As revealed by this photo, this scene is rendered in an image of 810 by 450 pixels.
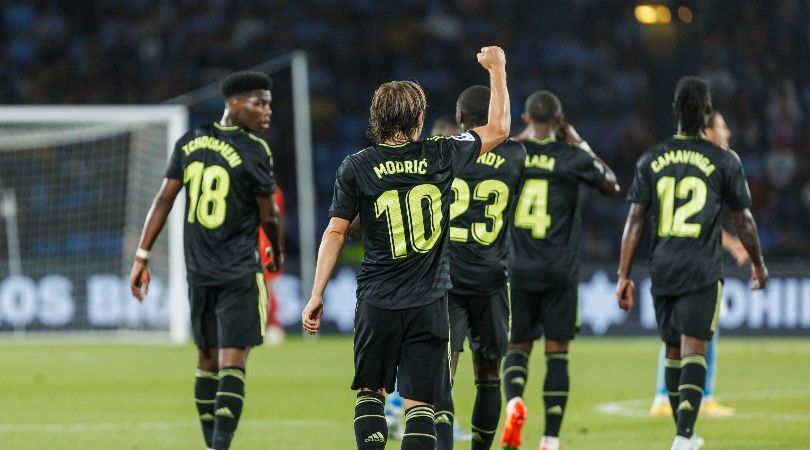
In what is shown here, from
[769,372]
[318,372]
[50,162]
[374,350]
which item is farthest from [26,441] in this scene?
[50,162]

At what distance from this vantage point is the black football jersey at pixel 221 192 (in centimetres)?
796

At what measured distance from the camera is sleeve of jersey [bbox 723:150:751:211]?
26.7 feet

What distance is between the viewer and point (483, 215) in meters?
7.90

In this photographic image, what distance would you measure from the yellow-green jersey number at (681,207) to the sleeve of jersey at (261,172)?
225 cm

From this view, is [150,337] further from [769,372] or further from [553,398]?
[553,398]

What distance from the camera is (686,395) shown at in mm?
8039

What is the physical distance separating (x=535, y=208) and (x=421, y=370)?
312 cm

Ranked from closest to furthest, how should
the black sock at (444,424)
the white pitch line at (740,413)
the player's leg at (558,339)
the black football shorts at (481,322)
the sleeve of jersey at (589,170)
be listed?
1. the black sock at (444,424)
2. the black football shorts at (481,322)
3. the player's leg at (558,339)
4. the sleeve of jersey at (589,170)
5. the white pitch line at (740,413)

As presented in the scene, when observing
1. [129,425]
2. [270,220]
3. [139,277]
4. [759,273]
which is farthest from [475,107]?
[129,425]

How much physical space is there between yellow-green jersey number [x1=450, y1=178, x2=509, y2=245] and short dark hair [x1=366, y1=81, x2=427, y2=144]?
173cm

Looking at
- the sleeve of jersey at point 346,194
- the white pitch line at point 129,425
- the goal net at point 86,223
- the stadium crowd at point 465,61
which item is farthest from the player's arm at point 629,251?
the stadium crowd at point 465,61

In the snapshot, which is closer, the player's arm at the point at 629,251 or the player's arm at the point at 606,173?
the player's arm at the point at 629,251

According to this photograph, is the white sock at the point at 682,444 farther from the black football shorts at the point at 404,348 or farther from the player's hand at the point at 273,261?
the player's hand at the point at 273,261

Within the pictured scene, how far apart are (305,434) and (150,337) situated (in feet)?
33.3
